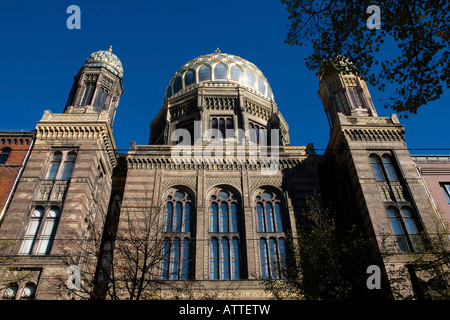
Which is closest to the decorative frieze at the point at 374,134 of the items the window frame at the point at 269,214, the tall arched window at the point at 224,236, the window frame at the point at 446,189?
the window frame at the point at 446,189

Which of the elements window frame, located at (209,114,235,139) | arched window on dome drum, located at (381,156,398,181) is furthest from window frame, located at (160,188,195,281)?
arched window on dome drum, located at (381,156,398,181)

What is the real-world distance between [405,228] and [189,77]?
24.0 metres

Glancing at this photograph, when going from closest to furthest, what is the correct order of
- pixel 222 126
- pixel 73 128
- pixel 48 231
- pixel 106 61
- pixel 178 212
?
pixel 48 231 < pixel 178 212 < pixel 73 128 < pixel 106 61 < pixel 222 126

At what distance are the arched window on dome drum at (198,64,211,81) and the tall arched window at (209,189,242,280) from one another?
50.8 feet

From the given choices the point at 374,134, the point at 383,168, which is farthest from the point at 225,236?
the point at 374,134

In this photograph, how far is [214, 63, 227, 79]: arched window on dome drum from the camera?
113 ft

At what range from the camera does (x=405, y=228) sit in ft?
59.9

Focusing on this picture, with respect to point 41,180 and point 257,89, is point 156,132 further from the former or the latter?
point 41,180

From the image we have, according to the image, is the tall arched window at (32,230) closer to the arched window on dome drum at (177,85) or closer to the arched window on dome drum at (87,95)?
the arched window on dome drum at (87,95)

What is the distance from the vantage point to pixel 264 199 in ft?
73.0

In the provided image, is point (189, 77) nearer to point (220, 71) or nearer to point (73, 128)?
point (220, 71)

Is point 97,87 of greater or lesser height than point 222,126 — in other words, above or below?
below

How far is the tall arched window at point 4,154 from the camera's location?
21862mm
